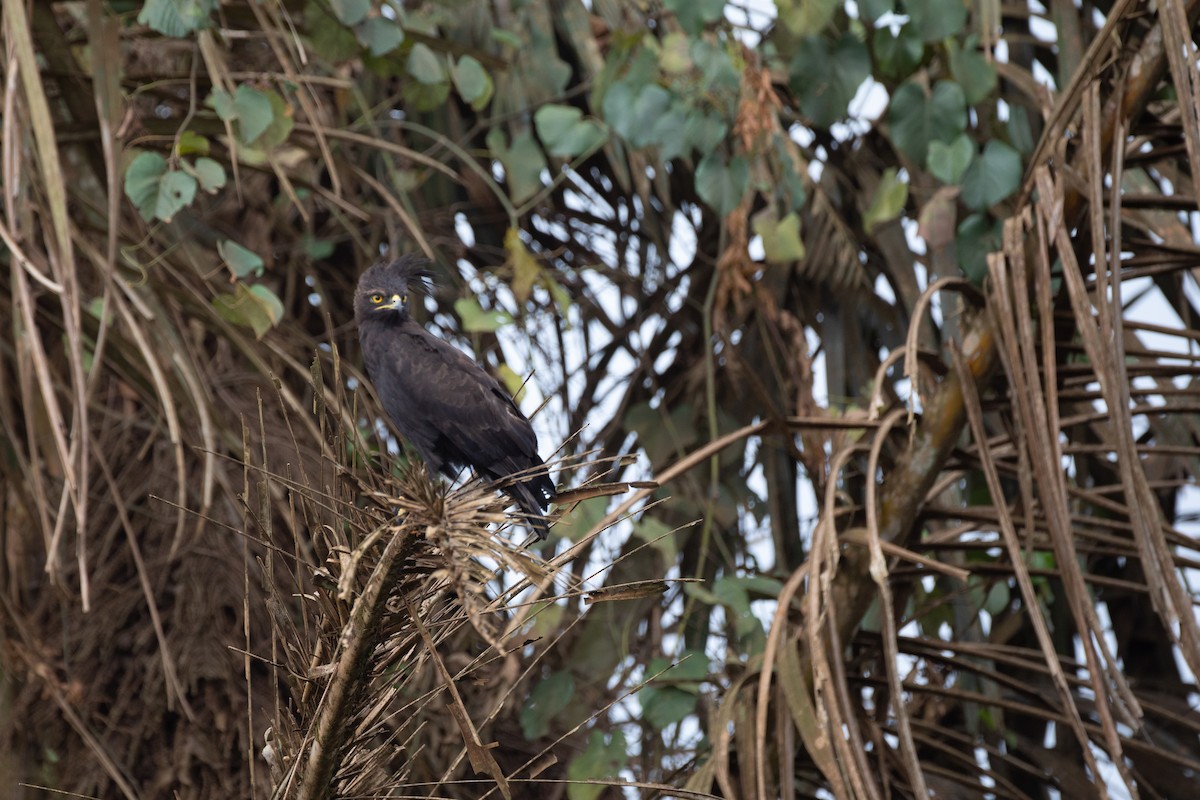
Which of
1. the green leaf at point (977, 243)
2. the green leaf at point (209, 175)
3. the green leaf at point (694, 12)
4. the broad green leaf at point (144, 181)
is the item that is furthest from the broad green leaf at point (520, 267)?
the green leaf at point (977, 243)

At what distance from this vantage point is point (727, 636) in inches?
159

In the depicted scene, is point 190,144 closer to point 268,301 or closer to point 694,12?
point 268,301

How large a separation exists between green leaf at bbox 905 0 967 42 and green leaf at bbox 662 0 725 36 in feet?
1.52

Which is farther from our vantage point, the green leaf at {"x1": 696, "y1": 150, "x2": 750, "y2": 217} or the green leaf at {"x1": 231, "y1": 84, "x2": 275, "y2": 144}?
the green leaf at {"x1": 696, "y1": 150, "x2": 750, "y2": 217}

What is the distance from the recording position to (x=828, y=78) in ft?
11.8

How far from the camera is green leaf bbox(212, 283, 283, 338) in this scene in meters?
2.93

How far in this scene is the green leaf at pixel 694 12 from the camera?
3.39 meters

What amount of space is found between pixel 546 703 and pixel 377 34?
5.64ft

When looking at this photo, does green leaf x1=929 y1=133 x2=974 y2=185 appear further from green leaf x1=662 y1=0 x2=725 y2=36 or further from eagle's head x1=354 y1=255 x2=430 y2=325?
eagle's head x1=354 y1=255 x2=430 y2=325

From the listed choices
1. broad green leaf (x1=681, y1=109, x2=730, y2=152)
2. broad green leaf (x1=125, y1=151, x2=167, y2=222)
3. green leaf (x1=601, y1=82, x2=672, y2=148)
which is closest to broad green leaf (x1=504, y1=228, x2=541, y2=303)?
green leaf (x1=601, y1=82, x2=672, y2=148)

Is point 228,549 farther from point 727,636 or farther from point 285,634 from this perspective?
point 285,634

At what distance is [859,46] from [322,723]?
102 inches

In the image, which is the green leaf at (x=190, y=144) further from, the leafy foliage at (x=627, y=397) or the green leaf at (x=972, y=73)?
the green leaf at (x=972, y=73)

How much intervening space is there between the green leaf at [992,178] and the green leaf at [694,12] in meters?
0.73
